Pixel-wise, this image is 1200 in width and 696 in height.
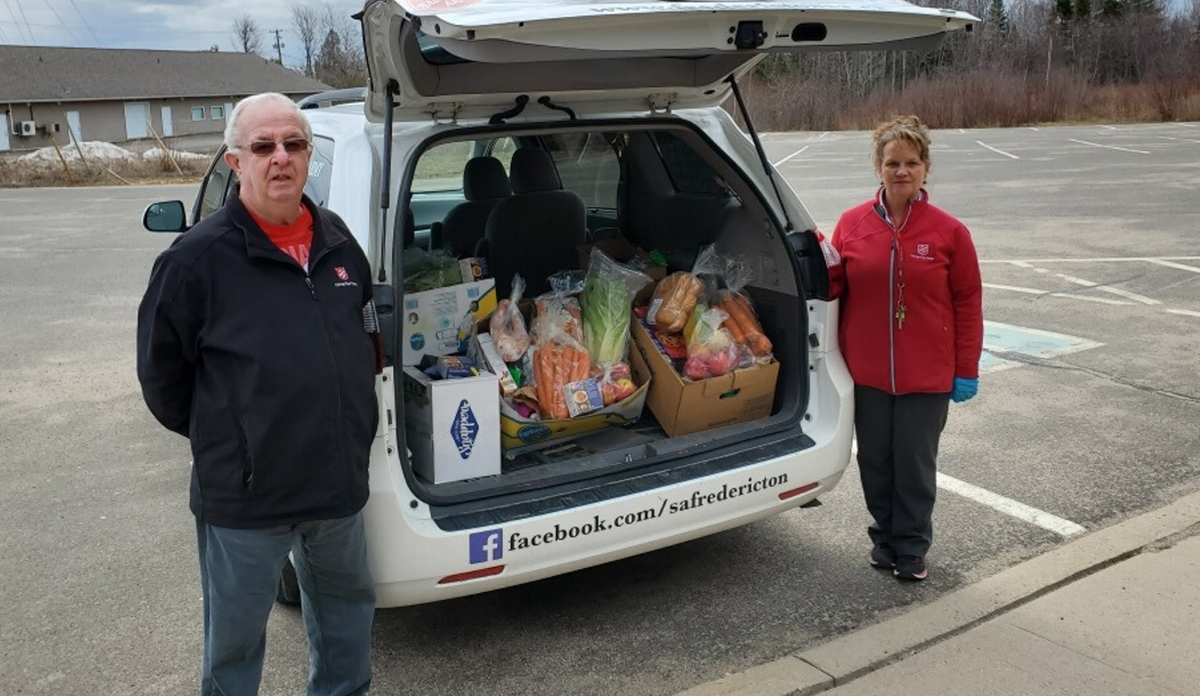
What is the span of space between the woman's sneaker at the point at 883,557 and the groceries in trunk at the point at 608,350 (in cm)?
67

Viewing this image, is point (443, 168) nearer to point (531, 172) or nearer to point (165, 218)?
point (531, 172)

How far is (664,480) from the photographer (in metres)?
3.51

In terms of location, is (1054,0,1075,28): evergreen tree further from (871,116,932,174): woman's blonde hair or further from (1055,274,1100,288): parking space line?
(871,116,932,174): woman's blonde hair

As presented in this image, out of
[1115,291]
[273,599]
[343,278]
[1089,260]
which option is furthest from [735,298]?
[1089,260]

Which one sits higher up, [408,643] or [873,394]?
[873,394]

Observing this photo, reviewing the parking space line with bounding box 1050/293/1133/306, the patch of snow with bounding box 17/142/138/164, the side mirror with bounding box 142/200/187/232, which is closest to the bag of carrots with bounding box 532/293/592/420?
the side mirror with bounding box 142/200/187/232

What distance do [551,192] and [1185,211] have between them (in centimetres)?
1123

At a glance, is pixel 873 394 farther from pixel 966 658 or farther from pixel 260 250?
pixel 260 250

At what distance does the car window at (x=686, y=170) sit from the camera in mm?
4559

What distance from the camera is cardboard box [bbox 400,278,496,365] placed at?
371cm

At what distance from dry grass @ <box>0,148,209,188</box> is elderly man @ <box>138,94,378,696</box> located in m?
26.5

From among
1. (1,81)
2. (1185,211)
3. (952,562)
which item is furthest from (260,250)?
(1,81)

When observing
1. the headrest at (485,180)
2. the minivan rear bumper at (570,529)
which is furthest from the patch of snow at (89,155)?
the minivan rear bumper at (570,529)

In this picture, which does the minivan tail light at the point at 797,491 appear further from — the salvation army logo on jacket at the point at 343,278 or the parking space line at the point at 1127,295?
the parking space line at the point at 1127,295
